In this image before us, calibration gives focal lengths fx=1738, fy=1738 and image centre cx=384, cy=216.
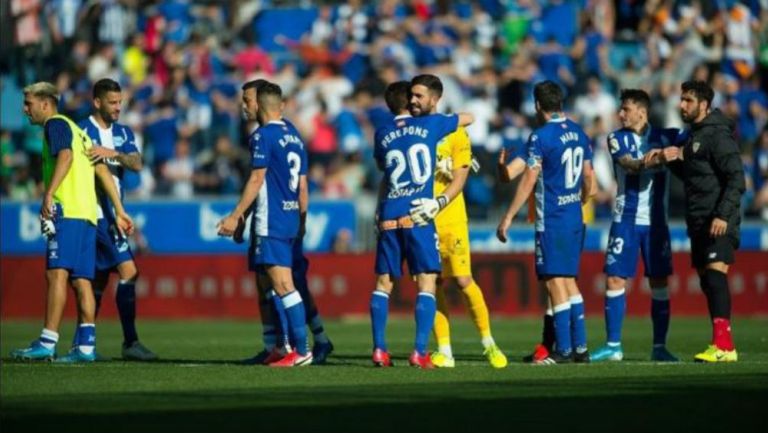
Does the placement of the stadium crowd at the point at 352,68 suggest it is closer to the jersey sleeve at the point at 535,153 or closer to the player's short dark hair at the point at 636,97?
the player's short dark hair at the point at 636,97

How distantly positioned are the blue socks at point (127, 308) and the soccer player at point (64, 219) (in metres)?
0.76

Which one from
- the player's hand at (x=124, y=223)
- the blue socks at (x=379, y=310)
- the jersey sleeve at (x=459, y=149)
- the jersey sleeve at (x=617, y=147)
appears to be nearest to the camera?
the blue socks at (x=379, y=310)

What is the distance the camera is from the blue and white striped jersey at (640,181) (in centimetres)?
1584

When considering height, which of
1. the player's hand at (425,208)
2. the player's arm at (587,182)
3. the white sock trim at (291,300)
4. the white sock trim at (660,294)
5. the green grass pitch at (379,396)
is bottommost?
the green grass pitch at (379,396)

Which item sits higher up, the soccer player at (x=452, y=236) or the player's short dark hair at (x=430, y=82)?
the player's short dark hair at (x=430, y=82)

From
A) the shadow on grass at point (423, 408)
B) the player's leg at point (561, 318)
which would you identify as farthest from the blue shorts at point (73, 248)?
the player's leg at point (561, 318)

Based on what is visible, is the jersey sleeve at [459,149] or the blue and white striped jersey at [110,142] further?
the blue and white striped jersey at [110,142]

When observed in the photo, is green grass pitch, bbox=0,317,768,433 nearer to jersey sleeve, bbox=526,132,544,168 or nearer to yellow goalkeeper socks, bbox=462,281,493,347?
yellow goalkeeper socks, bbox=462,281,493,347

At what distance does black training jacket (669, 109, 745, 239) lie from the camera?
15.2 meters

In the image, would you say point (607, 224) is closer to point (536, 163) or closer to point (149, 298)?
point (149, 298)

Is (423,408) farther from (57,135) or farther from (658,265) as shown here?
(658,265)

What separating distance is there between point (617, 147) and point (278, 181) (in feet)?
10.8

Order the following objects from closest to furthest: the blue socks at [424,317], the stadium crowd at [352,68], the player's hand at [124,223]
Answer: the blue socks at [424,317], the player's hand at [124,223], the stadium crowd at [352,68]

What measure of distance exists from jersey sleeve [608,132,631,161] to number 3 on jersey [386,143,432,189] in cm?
233
